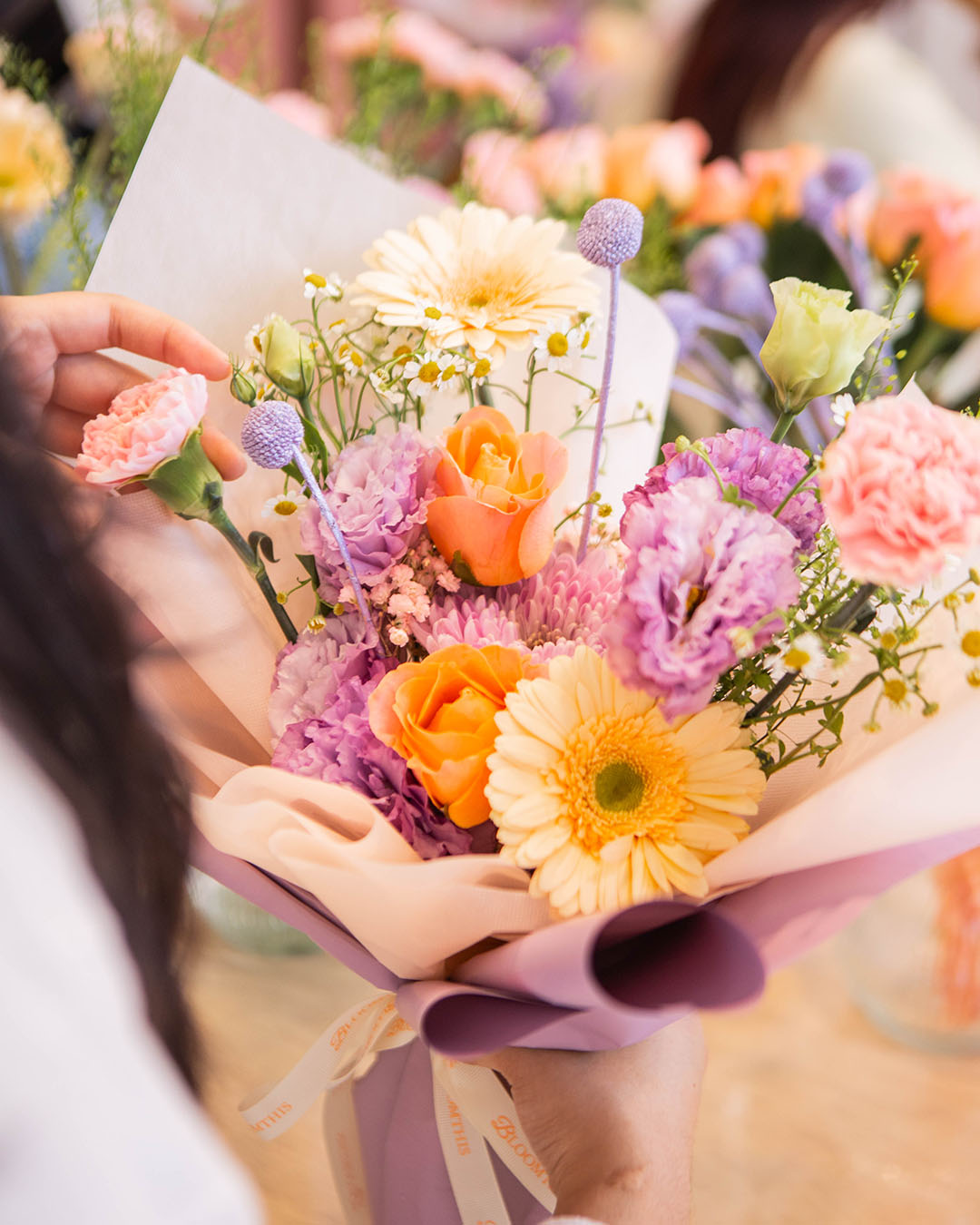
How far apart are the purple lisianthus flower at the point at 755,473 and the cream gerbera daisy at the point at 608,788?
65mm

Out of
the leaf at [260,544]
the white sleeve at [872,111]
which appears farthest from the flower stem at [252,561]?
the white sleeve at [872,111]

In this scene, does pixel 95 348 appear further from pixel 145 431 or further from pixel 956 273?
pixel 956 273

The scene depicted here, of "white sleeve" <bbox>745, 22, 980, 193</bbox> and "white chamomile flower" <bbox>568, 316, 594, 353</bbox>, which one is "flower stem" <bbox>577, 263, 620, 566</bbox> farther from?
"white sleeve" <bbox>745, 22, 980, 193</bbox>

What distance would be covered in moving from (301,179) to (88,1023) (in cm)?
35

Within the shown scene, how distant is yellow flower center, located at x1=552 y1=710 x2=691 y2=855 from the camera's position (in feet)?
0.99

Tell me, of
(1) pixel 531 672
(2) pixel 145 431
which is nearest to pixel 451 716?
(1) pixel 531 672

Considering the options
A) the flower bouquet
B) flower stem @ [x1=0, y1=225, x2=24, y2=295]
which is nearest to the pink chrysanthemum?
the flower bouquet

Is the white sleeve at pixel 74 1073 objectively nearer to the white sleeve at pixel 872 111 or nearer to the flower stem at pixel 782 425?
the flower stem at pixel 782 425

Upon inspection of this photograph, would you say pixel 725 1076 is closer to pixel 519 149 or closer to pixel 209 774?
pixel 209 774

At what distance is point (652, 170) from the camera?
70 centimetres

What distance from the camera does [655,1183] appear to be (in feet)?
1.07

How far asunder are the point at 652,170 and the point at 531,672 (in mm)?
533

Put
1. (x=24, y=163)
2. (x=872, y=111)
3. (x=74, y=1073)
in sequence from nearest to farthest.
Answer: (x=74, y=1073) → (x=24, y=163) → (x=872, y=111)

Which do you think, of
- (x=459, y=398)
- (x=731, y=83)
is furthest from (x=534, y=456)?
(x=731, y=83)
